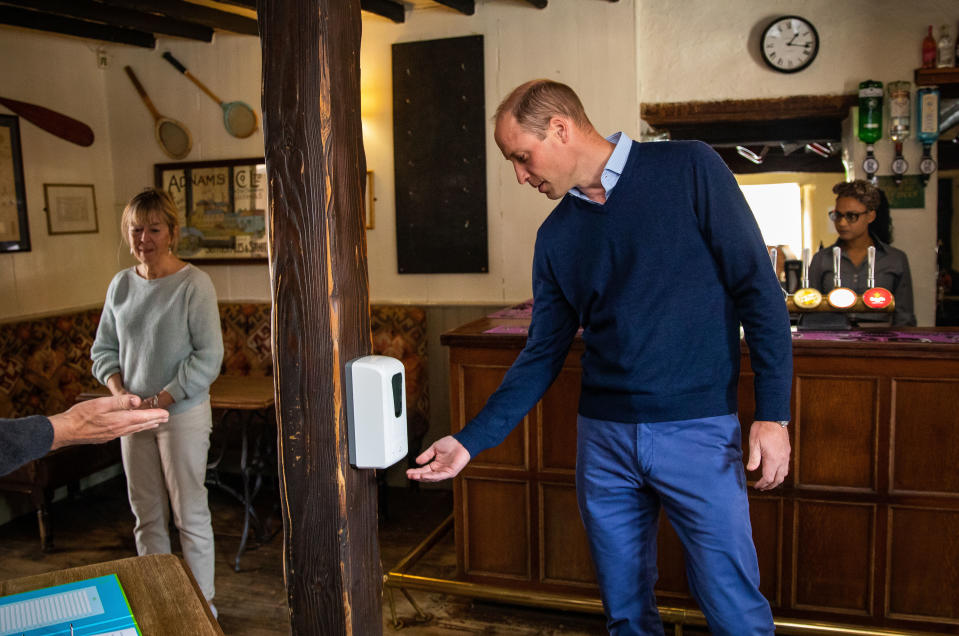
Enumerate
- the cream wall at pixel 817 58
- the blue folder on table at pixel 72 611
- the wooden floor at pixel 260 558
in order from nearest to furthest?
1. the blue folder on table at pixel 72 611
2. the wooden floor at pixel 260 558
3. the cream wall at pixel 817 58

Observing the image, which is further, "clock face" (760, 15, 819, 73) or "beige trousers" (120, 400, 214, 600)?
"clock face" (760, 15, 819, 73)

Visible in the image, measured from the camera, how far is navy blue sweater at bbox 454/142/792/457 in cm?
188

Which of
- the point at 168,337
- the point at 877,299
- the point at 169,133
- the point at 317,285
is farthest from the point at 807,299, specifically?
the point at 169,133

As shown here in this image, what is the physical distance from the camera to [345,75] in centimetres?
181

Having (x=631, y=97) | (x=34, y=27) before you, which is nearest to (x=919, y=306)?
(x=631, y=97)

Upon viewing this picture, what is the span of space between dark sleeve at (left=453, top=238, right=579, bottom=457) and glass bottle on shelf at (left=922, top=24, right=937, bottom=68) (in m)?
3.22

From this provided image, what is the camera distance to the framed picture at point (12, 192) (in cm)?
464

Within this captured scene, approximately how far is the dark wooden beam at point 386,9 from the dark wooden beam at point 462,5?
0.34m

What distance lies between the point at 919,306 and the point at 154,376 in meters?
3.92

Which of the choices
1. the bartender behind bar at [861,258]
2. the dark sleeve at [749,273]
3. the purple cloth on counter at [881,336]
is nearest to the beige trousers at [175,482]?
the dark sleeve at [749,273]

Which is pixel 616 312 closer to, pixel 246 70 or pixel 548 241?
pixel 548 241

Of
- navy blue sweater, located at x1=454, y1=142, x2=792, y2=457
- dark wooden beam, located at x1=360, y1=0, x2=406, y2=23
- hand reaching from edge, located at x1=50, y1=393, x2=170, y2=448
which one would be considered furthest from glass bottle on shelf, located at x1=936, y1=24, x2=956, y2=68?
hand reaching from edge, located at x1=50, y1=393, x2=170, y2=448

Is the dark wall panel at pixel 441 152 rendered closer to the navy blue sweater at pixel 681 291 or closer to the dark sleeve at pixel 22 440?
the navy blue sweater at pixel 681 291

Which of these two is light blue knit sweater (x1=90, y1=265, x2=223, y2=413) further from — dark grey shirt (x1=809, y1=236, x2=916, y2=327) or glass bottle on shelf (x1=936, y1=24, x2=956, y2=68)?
Result: glass bottle on shelf (x1=936, y1=24, x2=956, y2=68)
